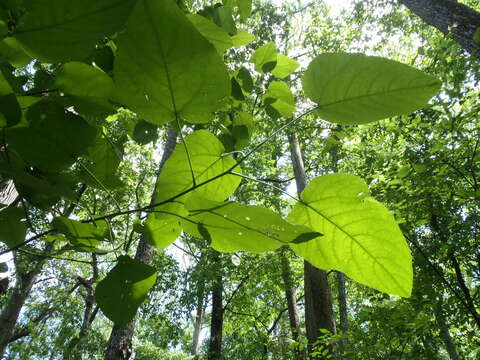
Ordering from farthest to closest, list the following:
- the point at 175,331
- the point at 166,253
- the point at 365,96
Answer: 1. the point at 166,253
2. the point at 175,331
3. the point at 365,96

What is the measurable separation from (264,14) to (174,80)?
331 inches

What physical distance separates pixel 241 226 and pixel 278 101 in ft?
1.40

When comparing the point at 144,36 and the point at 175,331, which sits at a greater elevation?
the point at 175,331

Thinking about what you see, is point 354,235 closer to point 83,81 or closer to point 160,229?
point 160,229

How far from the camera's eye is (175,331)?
952 cm

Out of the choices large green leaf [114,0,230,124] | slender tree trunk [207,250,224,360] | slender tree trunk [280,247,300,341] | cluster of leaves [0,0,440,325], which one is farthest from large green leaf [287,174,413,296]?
slender tree trunk [207,250,224,360]

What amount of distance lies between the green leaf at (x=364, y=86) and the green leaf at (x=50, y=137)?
361 mm

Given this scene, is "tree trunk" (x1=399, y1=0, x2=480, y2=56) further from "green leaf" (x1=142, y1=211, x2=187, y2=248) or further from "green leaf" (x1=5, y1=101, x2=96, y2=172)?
"green leaf" (x1=5, y1=101, x2=96, y2=172)

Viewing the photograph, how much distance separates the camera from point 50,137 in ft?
1.55

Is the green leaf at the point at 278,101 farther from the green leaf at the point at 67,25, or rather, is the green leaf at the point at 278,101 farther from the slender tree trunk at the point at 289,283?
the slender tree trunk at the point at 289,283

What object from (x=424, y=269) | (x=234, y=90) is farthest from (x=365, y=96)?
(x=424, y=269)

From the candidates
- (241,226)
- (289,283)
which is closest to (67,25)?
(241,226)

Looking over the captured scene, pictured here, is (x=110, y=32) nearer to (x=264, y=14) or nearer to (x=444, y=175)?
(x=444, y=175)

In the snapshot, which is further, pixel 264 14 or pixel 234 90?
pixel 264 14
